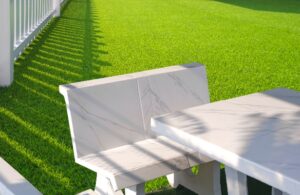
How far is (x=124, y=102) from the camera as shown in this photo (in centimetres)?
361

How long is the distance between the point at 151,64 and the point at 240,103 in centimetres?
484

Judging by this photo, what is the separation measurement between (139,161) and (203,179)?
2.50 ft

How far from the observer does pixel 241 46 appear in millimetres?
10344

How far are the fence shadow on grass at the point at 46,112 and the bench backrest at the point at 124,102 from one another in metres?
0.57

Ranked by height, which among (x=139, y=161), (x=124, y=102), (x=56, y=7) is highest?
(x=124, y=102)

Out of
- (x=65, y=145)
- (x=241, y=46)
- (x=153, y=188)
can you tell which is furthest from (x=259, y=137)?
(x=241, y=46)

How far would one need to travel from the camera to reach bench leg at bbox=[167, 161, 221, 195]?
12.3ft

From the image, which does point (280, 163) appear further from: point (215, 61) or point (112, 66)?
point (215, 61)

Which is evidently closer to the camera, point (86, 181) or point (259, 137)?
point (259, 137)

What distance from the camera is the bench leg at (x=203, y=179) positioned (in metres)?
3.75

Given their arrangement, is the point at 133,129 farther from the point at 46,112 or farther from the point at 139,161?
the point at 46,112

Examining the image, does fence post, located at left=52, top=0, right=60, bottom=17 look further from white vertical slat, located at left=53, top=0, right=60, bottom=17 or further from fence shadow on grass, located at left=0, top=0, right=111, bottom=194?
fence shadow on grass, located at left=0, top=0, right=111, bottom=194

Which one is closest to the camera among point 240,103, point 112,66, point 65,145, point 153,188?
point 240,103

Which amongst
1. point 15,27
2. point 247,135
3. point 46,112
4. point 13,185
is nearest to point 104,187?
point 247,135
